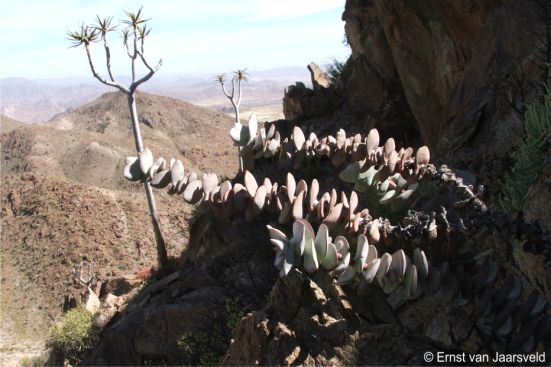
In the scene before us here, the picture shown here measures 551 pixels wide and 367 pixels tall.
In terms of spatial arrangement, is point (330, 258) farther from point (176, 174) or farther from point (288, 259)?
point (176, 174)

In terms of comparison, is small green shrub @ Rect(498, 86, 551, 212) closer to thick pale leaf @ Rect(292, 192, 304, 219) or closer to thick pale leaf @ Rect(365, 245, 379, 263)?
thick pale leaf @ Rect(365, 245, 379, 263)

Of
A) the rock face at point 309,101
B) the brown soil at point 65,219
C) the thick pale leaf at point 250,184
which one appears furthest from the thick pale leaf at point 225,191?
the brown soil at point 65,219

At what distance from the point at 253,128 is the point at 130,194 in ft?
84.7

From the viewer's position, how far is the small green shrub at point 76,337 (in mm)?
12172

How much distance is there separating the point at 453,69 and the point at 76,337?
10168 mm

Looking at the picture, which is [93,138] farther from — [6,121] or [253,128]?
[253,128]

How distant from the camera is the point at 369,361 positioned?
2.78 meters

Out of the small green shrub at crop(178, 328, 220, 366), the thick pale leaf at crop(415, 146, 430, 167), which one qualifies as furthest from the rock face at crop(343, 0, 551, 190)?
the small green shrub at crop(178, 328, 220, 366)

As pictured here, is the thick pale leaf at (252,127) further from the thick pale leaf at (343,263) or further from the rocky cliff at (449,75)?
the rocky cliff at (449,75)

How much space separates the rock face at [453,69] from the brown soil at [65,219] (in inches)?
339

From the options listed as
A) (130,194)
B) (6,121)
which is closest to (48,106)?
(6,121)

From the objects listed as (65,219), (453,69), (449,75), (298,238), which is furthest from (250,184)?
(65,219)

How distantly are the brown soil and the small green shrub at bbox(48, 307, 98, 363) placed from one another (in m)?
3.60

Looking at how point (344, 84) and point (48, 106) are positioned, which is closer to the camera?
point (344, 84)
